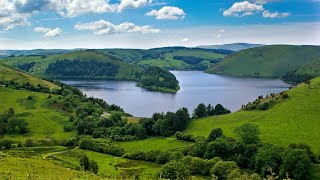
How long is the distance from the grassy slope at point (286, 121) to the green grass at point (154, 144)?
9.99 metres

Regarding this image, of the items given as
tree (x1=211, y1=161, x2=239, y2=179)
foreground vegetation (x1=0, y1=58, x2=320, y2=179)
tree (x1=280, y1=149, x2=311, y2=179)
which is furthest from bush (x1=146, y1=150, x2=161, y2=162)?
tree (x1=280, y1=149, x2=311, y2=179)

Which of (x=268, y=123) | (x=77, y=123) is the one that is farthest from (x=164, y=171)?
(x=77, y=123)

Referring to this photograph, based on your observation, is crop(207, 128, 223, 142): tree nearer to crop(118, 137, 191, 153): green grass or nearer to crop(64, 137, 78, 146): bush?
crop(118, 137, 191, 153): green grass

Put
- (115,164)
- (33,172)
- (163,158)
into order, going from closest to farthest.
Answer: (33,172) → (115,164) → (163,158)

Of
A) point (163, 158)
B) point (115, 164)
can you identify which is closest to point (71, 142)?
point (115, 164)

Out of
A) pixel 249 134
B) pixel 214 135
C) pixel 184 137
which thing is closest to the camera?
pixel 249 134

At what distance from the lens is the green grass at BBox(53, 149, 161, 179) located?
9475 centimetres

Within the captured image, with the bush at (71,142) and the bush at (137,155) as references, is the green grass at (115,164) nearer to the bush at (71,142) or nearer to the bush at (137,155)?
the bush at (137,155)

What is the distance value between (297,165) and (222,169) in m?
16.7

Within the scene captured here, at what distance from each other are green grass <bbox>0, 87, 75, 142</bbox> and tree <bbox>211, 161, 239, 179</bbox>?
66.6m

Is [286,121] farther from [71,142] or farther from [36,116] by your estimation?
[36,116]

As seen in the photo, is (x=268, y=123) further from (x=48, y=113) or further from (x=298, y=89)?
(x=48, y=113)

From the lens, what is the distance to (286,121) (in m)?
126

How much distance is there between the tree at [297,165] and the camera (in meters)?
84.8
